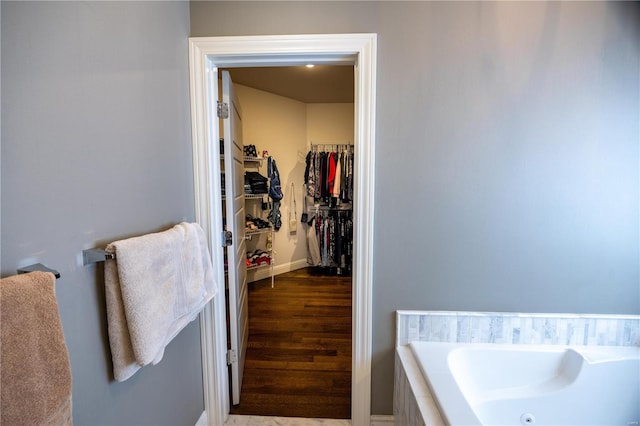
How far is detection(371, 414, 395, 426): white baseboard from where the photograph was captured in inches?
58.4

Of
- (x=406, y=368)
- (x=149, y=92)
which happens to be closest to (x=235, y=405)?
(x=406, y=368)

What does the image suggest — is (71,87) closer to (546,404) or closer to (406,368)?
(406,368)

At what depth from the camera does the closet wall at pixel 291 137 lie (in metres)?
3.92

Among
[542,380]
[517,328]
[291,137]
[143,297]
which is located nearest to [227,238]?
[143,297]

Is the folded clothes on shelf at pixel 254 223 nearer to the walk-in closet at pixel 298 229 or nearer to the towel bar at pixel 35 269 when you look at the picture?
the walk-in closet at pixel 298 229

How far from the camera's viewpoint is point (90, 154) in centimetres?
80

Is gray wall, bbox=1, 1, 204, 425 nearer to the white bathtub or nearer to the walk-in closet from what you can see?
the walk-in closet

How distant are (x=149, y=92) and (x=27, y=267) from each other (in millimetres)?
741

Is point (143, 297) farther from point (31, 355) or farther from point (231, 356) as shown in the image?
point (231, 356)

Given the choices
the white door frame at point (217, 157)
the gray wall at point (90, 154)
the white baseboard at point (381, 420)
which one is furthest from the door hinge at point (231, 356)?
the white baseboard at point (381, 420)

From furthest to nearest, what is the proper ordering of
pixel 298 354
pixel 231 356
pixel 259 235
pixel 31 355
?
pixel 259 235, pixel 298 354, pixel 231 356, pixel 31 355

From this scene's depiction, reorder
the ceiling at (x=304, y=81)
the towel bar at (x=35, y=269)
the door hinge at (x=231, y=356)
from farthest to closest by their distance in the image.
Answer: the ceiling at (x=304, y=81) → the door hinge at (x=231, y=356) → the towel bar at (x=35, y=269)

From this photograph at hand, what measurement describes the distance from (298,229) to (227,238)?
2810 millimetres

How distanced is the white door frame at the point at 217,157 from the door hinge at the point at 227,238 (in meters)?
0.05
